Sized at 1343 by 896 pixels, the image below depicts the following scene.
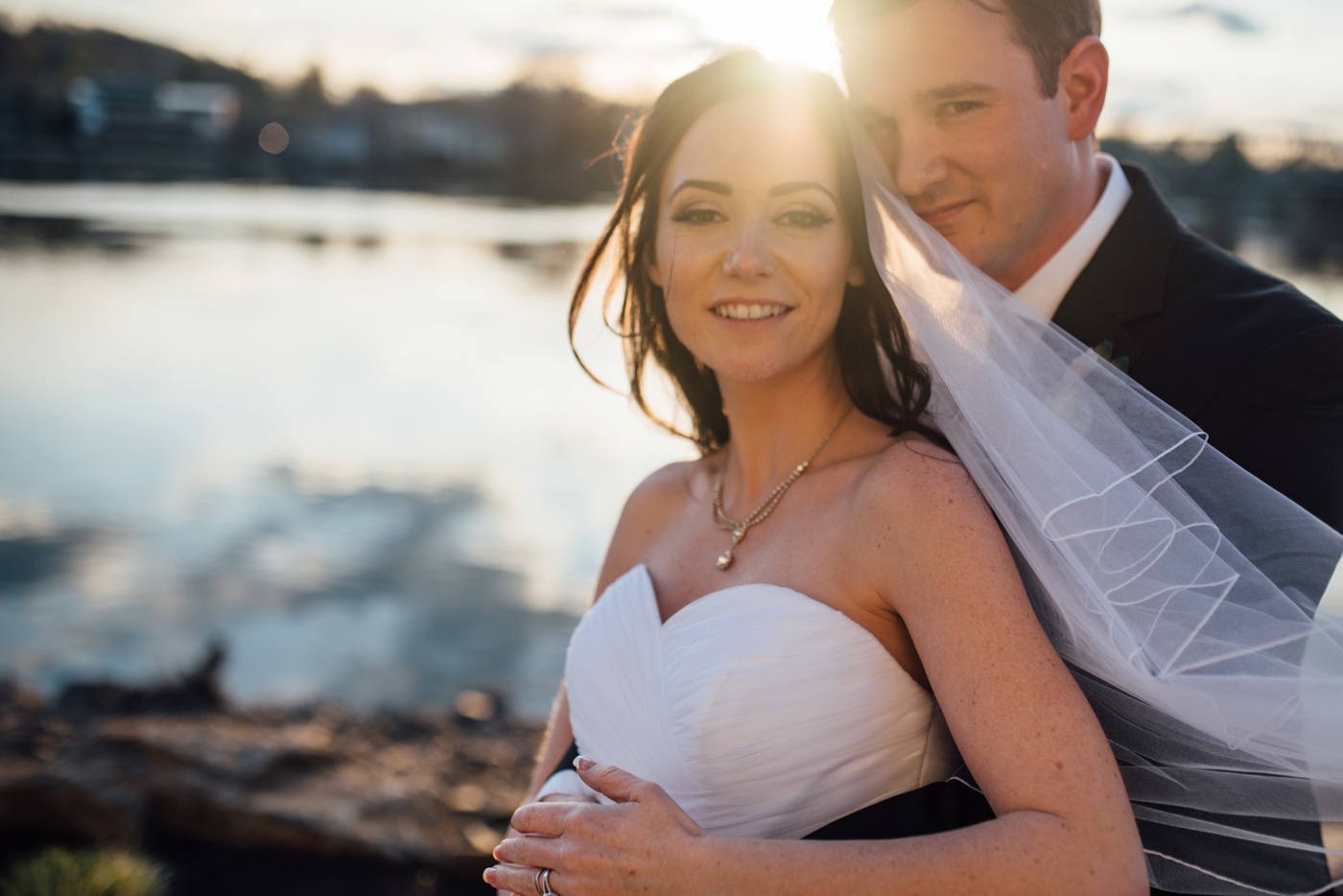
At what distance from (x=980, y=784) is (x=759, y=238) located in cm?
110

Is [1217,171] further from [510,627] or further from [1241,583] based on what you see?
[1241,583]

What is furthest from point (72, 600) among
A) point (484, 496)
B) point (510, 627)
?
point (484, 496)

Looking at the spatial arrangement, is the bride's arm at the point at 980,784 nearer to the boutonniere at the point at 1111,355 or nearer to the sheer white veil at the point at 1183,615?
the sheer white veil at the point at 1183,615

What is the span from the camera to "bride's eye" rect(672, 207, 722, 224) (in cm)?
226

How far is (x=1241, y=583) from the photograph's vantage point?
1.73 m

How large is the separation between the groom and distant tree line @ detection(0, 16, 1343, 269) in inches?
1723

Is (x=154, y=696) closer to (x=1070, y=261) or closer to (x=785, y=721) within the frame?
(x=785, y=721)

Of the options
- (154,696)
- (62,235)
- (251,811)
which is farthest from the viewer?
(62,235)

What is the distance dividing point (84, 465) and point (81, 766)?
8.67m

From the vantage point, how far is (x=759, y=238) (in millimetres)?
2176

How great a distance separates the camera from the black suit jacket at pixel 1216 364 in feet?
6.08

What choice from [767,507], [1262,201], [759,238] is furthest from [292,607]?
[1262,201]

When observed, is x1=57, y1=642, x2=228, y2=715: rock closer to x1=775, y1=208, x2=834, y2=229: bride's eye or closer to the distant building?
x1=775, y1=208, x2=834, y2=229: bride's eye

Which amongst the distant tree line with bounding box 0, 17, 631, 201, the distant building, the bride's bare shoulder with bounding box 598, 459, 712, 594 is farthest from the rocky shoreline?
the distant building
